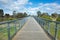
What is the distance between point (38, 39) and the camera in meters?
9.16

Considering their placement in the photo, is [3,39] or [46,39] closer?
[3,39]

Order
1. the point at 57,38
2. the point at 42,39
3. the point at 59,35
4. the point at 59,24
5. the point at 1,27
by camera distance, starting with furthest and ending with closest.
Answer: the point at 42,39 < the point at 59,35 < the point at 57,38 < the point at 59,24 < the point at 1,27

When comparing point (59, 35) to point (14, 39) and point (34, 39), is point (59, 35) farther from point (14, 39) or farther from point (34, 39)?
point (14, 39)

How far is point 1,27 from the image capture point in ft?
21.5

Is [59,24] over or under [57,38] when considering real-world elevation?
over

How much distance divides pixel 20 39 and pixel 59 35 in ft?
8.28

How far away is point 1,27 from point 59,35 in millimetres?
3838

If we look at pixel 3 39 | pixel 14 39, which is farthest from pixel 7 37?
A: pixel 14 39

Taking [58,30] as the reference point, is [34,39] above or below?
below

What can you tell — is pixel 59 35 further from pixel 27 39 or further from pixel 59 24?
pixel 27 39

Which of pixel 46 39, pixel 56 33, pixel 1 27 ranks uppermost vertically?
pixel 1 27

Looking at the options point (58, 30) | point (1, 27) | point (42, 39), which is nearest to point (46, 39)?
point (42, 39)

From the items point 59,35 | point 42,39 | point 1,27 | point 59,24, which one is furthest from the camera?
point 42,39

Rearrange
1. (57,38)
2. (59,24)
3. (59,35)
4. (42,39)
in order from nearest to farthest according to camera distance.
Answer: (59,24)
(57,38)
(59,35)
(42,39)
